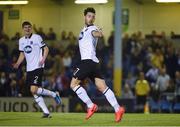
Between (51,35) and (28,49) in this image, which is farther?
(51,35)

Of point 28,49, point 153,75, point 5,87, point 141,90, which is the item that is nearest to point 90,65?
point 28,49

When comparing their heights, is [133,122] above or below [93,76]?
below

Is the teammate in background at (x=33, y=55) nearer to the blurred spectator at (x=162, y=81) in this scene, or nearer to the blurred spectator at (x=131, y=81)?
the blurred spectator at (x=162, y=81)

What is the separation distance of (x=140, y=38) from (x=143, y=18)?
4.31 metres

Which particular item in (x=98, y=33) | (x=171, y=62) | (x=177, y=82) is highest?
(x=98, y=33)

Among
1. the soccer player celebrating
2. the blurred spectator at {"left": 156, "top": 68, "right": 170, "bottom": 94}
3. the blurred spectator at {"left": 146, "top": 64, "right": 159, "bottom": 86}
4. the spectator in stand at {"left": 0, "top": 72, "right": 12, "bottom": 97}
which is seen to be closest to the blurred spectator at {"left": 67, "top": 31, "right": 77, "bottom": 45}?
the spectator in stand at {"left": 0, "top": 72, "right": 12, "bottom": 97}

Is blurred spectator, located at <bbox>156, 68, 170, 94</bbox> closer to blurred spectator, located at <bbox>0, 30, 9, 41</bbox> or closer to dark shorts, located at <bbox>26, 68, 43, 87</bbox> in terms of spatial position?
blurred spectator, located at <bbox>0, 30, 9, 41</bbox>

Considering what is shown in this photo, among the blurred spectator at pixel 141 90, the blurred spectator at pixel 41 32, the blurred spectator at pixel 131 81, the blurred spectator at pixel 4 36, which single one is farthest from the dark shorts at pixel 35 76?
the blurred spectator at pixel 4 36

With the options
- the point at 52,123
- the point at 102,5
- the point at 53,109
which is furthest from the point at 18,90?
the point at 52,123

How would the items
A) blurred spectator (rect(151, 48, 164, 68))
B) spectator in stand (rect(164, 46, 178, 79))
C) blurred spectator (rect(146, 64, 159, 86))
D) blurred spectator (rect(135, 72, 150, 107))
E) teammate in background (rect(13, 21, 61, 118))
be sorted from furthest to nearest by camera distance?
spectator in stand (rect(164, 46, 178, 79)) < blurred spectator (rect(151, 48, 164, 68)) < blurred spectator (rect(146, 64, 159, 86)) < blurred spectator (rect(135, 72, 150, 107)) < teammate in background (rect(13, 21, 61, 118))

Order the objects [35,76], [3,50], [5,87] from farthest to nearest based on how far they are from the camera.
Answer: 1. [3,50]
2. [5,87]
3. [35,76]

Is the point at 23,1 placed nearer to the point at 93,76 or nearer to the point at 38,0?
the point at 38,0

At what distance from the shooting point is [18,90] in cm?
2620

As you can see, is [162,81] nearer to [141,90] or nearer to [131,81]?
[141,90]
